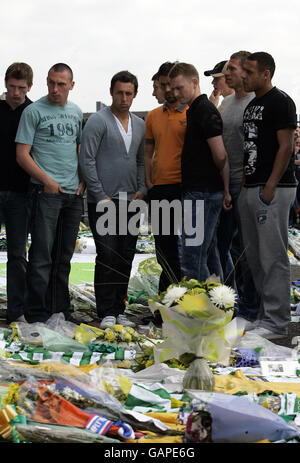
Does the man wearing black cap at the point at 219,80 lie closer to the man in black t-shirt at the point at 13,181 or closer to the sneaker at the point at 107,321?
the man in black t-shirt at the point at 13,181

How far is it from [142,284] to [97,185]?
56.4 inches

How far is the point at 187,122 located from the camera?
484cm

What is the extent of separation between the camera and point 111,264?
5.09 metres

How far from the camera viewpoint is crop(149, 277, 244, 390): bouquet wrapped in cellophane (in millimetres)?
2664

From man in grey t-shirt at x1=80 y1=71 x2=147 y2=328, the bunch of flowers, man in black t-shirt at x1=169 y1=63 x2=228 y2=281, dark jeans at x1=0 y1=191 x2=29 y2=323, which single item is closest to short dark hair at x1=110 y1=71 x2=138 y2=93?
man in grey t-shirt at x1=80 y1=71 x2=147 y2=328

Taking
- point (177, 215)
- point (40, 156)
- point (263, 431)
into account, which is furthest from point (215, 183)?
point (263, 431)

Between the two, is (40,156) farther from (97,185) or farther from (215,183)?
(215,183)

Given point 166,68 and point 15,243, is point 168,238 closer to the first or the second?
point 15,243

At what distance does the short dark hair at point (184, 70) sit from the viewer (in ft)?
15.5

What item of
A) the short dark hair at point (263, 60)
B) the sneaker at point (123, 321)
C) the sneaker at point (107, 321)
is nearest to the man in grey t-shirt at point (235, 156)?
the short dark hair at point (263, 60)

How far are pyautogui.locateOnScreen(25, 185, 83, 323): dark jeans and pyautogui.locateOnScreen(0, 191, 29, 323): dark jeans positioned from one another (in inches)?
4.5

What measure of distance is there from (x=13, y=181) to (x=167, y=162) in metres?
1.08

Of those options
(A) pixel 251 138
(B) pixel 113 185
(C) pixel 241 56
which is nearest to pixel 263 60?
(C) pixel 241 56

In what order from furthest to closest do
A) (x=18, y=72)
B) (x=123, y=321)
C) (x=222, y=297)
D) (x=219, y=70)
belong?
1. (x=219, y=70)
2. (x=123, y=321)
3. (x=18, y=72)
4. (x=222, y=297)
